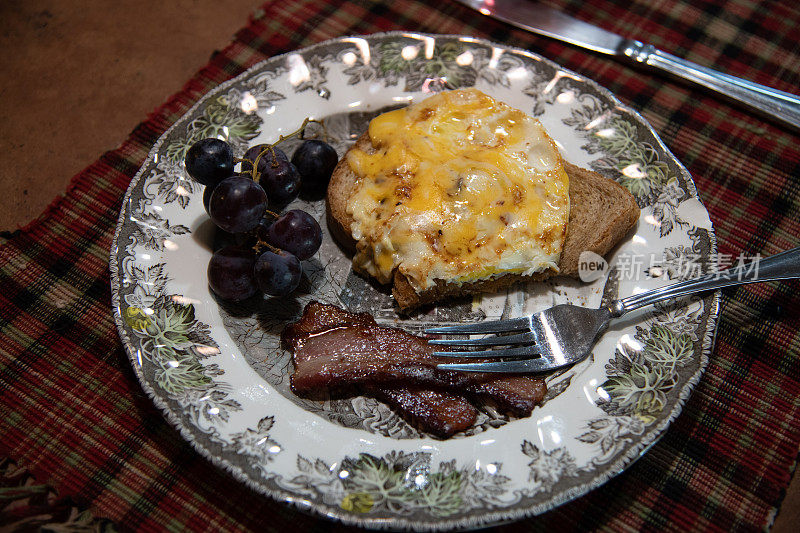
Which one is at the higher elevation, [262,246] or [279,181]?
[279,181]

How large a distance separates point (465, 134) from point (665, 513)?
1808 millimetres

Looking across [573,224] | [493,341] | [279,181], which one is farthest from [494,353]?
[279,181]

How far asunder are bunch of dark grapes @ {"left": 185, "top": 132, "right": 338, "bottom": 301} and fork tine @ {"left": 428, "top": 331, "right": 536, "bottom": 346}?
67 cm

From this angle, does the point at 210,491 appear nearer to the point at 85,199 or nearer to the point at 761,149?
the point at 85,199

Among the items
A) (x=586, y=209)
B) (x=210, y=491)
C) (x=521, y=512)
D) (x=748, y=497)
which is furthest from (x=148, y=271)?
(x=748, y=497)

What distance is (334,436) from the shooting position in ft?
7.53

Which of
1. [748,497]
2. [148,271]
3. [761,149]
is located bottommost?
[148,271]

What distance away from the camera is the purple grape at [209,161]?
2.53 m

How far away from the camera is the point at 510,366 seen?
2.42 meters

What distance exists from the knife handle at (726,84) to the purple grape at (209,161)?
255cm

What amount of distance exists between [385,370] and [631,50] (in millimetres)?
2630

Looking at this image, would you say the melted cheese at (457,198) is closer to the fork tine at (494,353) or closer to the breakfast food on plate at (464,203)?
the breakfast food on plate at (464,203)

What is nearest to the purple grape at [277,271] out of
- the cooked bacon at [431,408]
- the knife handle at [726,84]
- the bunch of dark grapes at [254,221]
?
the bunch of dark grapes at [254,221]

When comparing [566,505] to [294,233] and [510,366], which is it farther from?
[294,233]
